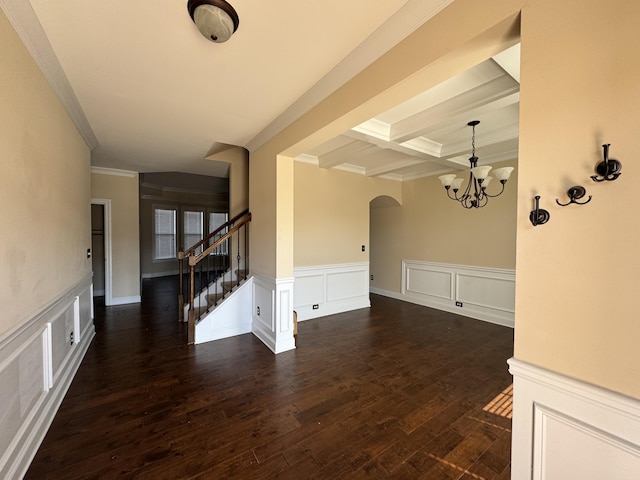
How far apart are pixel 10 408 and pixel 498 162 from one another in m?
5.84

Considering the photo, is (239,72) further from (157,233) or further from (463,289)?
(157,233)

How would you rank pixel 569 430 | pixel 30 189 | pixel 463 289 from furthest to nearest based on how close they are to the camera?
1. pixel 463 289
2. pixel 30 189
3. pixel 569 430

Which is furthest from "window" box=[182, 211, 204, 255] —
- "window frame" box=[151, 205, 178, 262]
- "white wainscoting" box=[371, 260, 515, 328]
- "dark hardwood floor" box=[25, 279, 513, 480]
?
"white wainscoting" box=[371, 260, 515, 328]

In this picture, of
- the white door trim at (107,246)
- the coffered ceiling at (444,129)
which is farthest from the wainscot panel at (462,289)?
the white door trim at (107,246)

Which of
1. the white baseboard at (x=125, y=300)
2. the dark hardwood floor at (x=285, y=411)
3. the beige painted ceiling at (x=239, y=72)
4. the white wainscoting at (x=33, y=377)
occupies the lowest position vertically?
the dark hardwood floor at (x=285, y=411)

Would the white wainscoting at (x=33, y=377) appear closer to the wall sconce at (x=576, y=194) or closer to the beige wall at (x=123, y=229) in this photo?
the wall sconce at (x=576, y=194)

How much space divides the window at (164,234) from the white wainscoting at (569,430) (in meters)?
9.80

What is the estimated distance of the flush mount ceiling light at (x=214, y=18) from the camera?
1425 mm

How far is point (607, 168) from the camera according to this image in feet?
2.85

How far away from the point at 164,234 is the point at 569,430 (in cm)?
1003

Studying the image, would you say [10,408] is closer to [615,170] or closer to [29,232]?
[29,232]

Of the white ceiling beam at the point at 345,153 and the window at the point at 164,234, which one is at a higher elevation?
the white ceiling beam at the point at 345,153

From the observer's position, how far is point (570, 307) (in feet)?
3.16

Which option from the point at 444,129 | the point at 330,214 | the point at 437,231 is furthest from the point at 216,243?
the point at 437,231
